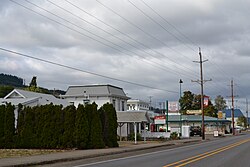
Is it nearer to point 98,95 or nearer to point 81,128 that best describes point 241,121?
point 98,95

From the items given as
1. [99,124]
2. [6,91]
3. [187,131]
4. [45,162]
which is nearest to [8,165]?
[45,162]

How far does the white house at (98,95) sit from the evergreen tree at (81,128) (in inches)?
1284

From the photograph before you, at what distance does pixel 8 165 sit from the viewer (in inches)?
716

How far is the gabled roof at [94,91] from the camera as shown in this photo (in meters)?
66.0

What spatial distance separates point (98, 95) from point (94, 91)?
201 centimetres

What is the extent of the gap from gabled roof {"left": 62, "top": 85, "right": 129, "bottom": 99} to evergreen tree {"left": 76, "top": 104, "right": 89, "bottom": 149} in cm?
3261

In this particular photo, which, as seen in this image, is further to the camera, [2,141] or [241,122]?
[241,122]

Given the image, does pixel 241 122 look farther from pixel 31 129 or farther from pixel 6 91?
pixel 31 129

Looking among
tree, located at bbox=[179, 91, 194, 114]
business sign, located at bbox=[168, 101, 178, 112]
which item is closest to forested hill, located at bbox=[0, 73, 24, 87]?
tree, located at bbox=[179, 91, 194, 114]

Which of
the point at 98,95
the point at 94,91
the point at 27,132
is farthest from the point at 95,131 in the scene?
the point at 94,91

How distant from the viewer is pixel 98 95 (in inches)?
2603

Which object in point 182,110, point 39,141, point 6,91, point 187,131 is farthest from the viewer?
point 182,110

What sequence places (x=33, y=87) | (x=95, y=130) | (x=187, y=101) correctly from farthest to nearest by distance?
(x=187, y=101), (x=33, y=87), (x=95, y=130)

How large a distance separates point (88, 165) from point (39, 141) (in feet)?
43.5
